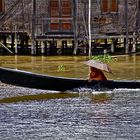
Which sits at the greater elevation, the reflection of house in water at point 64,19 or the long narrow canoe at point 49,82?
the reflection of house in water at point 64,19

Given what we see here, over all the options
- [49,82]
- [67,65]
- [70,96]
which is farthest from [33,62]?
[70,96]

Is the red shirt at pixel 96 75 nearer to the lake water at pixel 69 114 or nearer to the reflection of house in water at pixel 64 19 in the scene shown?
the lake water at pixel 69 114

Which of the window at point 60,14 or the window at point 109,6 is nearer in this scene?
the window at point 60,14

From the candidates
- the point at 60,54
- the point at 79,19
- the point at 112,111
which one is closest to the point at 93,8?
the point at 79,19

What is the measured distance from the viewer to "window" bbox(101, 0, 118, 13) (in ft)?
119

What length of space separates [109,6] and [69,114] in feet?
66.2

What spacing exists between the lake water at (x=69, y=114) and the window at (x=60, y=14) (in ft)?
39.6

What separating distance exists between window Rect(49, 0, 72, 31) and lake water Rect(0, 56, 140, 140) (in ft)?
39.6

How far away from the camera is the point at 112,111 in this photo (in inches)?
685

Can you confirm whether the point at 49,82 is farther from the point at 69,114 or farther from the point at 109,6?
the point at 109,6

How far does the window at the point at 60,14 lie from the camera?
36.0 metres

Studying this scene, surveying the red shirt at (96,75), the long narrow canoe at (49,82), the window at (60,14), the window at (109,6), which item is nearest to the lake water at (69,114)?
the long narrow canoe at (49,82)

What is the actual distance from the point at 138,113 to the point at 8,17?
20359mm

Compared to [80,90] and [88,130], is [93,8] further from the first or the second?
[88,130]
